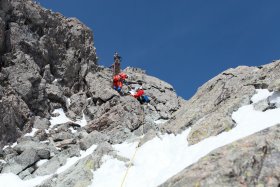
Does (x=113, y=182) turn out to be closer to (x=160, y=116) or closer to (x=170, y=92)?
(x=160, y=116)

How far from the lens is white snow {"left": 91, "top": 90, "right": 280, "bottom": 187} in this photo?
1634 centimetres

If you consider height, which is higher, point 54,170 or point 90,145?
point 90,145

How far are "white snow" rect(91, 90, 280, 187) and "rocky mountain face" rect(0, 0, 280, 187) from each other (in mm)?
522

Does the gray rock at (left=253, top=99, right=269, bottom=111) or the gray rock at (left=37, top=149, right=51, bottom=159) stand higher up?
the gray rock at (left=253, top=99, right=269, bottom=111)

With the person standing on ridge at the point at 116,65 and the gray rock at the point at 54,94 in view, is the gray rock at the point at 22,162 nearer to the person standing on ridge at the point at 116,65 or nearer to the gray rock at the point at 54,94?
the gray rock at the point at 54,94

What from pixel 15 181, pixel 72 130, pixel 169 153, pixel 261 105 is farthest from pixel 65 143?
pixel 261 105

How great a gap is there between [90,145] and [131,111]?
25.3 feet

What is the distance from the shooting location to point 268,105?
1777 cm

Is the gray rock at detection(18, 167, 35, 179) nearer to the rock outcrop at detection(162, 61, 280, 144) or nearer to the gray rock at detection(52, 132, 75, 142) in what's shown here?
the gray rock at detection(52, 132, 75, 142)

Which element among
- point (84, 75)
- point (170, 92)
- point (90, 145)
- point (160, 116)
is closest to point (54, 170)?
point (90, 145)

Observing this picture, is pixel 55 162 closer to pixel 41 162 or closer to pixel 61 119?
pixel 41 162

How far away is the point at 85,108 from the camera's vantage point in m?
40.4

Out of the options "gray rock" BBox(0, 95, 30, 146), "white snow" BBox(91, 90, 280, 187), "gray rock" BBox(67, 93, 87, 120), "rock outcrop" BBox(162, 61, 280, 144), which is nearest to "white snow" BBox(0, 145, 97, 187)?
"white snow" BBox(91, 90, 280, 187)

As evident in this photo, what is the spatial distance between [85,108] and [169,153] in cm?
2204
